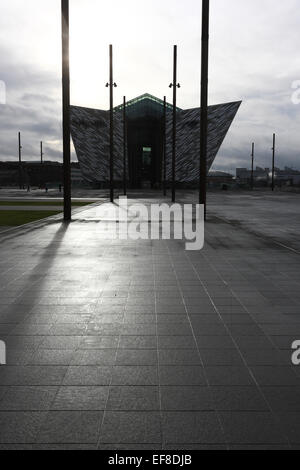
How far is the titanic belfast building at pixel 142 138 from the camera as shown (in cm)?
7588

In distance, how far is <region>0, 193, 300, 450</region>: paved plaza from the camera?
296 cm

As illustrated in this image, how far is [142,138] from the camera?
79.8m

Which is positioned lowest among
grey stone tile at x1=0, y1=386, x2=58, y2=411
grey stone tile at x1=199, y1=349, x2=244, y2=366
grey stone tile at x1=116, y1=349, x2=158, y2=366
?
grey stone tile at x1=116, y1=349, x2=158, y2=366

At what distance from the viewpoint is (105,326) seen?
5.15 meters

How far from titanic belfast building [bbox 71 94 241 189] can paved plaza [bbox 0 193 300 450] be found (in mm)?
68445

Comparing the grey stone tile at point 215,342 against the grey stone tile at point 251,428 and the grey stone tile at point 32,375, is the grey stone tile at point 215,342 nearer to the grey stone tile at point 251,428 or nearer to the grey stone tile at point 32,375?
the grey stone tile at point 251,428

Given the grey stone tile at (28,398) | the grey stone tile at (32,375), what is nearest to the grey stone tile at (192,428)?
the grey stone tile at (28,398)

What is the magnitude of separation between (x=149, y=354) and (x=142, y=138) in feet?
255
